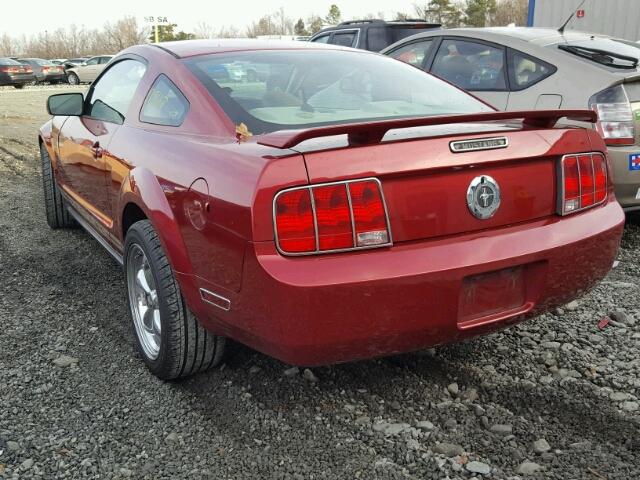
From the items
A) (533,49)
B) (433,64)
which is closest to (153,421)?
(533,49)

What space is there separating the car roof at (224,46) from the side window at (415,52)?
2.63 m

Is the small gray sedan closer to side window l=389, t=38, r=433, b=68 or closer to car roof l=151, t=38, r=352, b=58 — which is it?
side window l=389, t=38, r=433, b=68

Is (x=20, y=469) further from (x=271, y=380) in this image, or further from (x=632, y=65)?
(x=632, y=65)

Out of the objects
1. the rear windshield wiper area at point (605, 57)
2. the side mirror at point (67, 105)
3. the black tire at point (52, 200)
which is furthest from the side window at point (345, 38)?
the side mirror at point (67, 105)

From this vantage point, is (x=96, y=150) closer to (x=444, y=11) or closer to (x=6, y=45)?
(x=444, y=11)

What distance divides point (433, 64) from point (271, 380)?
3.86 meters

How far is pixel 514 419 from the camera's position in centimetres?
242

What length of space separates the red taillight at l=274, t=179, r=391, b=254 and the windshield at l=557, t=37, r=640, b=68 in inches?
128

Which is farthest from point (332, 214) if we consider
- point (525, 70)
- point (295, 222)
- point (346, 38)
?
point (346, 38)

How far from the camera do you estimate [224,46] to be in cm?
327

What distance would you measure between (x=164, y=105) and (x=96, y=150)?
0.71 meters

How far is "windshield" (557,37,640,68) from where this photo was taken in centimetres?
452

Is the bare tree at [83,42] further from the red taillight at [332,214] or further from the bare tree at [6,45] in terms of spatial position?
the red taillight at [332,214]

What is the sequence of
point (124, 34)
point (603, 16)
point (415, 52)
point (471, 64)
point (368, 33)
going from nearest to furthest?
1. point (471, 64)
2. point (415, 52)
3. point (368, 33)
4. point (603, 16)
5. point (124, 34)
